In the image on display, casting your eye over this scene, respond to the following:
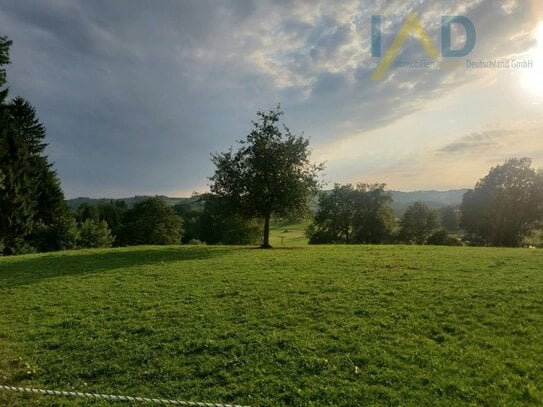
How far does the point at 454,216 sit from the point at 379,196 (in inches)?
1586

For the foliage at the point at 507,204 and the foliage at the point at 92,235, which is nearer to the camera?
the foliage at the point at 507,204

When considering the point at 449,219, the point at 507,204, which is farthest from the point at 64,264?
the point at 449,219

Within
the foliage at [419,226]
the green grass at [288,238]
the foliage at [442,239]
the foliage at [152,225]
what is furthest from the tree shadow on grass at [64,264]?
the foliage at [419,226]

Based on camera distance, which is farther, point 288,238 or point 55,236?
point 288,238

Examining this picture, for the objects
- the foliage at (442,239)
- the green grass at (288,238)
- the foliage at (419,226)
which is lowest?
Result: the green grass at (288,238)

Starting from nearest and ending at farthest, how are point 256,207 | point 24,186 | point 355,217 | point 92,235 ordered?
point 256,207
point 24,186
point 92,235
point 355,217

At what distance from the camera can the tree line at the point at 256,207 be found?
34375mm

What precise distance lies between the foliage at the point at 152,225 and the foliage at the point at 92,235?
7.59 meters

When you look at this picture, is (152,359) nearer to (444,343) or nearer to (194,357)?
(194,357)

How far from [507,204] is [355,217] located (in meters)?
26.3

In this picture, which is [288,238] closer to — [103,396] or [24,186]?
[24,186]

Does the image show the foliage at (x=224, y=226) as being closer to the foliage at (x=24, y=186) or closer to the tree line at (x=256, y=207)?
the tree line at (x=256, y=207)

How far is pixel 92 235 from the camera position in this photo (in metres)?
62.6

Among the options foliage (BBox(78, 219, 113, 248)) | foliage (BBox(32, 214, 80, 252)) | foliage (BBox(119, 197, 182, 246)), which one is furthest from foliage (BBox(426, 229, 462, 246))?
foliage (BBox(32, 214, 80, 252))
